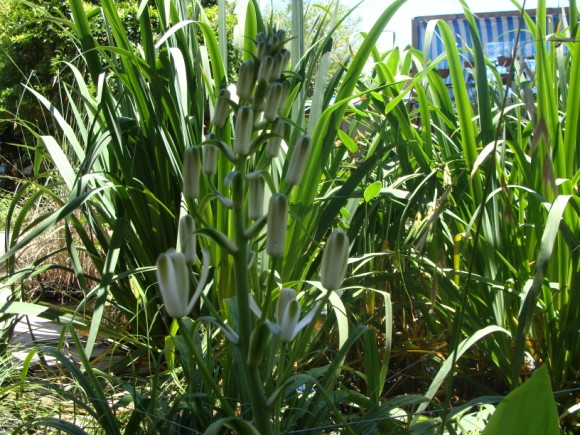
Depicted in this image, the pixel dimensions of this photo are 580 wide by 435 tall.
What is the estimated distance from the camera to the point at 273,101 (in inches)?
36.6

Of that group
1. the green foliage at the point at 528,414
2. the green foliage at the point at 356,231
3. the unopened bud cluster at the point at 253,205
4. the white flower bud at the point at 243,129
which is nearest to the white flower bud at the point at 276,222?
the unopened bud cluster at the point at 253,205

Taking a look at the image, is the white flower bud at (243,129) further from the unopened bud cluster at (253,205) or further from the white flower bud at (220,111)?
the white flower bud at (220,111)

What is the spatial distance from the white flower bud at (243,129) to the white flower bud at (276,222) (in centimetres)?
10

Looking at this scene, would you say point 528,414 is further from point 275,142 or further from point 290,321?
point 275,142

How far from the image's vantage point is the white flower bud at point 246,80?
911mm

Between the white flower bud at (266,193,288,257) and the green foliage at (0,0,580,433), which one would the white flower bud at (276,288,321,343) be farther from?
the green foliage at (0,0,580,433)

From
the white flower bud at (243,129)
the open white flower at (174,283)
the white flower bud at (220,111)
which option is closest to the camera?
the open white flower at (174,283)

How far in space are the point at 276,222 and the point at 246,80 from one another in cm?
22

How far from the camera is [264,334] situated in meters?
0.80

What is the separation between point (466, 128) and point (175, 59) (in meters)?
0.76

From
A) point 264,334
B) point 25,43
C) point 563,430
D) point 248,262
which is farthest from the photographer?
point 25,43

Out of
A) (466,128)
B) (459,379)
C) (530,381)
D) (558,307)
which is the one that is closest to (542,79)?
(466,128)

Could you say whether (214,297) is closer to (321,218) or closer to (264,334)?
(321,218)

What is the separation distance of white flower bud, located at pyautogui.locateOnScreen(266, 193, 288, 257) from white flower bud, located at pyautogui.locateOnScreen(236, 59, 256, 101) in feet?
0.59
